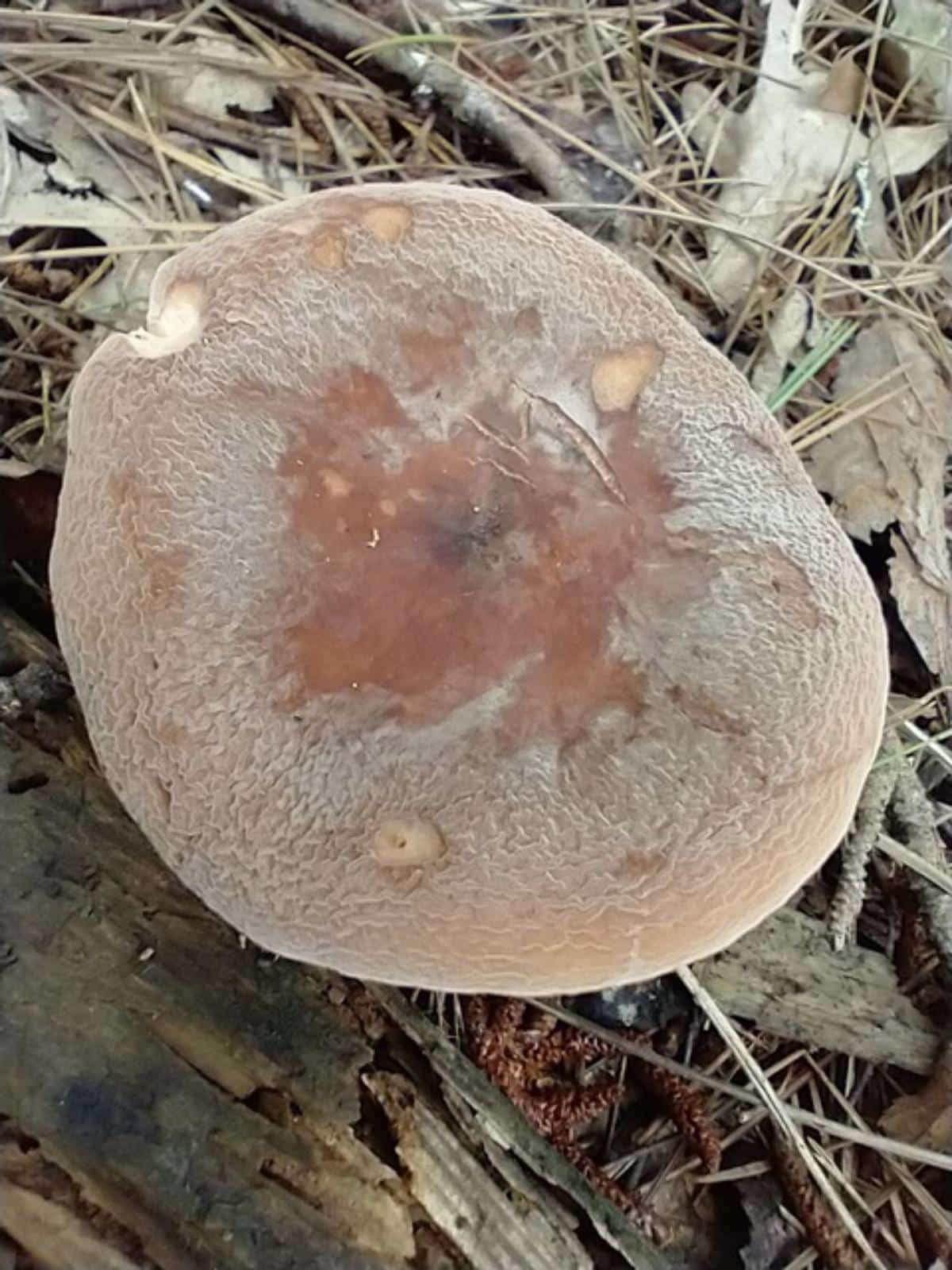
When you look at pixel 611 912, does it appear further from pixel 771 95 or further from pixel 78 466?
pixel 771 95

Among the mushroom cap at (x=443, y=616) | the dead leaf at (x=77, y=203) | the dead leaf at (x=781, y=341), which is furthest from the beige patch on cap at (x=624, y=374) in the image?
the dead leaf at (x=77, y=203)

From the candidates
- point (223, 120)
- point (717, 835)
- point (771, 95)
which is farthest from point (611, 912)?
point (771, 95)

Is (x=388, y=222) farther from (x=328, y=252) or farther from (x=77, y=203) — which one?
(x=77, y=203)

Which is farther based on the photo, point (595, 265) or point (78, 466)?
point (595, 265)

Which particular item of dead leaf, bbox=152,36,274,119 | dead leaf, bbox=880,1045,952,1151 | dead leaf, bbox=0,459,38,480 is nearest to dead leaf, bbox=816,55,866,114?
dead leaf, bbox=152,36,274,119

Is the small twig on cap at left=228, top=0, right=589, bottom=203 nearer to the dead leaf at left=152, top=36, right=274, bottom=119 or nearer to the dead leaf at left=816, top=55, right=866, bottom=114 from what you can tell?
the dead leaf at left=152, top=36, right=274, bottom=119
